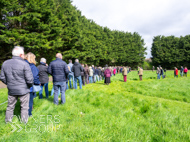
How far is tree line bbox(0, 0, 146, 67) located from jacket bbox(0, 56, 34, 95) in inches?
534

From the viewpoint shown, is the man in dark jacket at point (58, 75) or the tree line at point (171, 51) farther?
the tree line at point (171, 51)

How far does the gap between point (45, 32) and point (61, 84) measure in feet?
49.7

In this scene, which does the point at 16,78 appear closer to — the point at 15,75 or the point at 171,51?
the point at 15,75

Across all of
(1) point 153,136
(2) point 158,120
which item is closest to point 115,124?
(1) point 153,136

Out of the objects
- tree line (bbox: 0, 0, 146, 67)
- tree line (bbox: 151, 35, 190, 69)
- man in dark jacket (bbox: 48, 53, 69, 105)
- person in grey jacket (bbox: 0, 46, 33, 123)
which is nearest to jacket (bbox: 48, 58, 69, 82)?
man in dark jacket (bbox: 48, 53, 69, 105)

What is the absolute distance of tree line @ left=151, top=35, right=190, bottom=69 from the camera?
47.4 metres

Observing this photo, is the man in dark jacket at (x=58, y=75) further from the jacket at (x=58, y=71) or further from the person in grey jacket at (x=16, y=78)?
the person in grey jacket at (x=16, y=78)

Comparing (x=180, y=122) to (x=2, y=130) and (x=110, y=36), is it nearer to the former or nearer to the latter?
(x=2, y=130)

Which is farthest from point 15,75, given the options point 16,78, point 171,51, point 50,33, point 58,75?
point 171,51

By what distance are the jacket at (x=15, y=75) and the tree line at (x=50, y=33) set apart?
44.5 feet

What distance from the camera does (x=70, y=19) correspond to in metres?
23.5

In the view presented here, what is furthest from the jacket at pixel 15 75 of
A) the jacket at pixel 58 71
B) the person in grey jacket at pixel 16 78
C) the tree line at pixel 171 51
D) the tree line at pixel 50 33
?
the tree line at pixel 171 51

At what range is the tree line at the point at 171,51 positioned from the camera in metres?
47.4

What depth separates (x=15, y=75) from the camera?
2.78 metres
